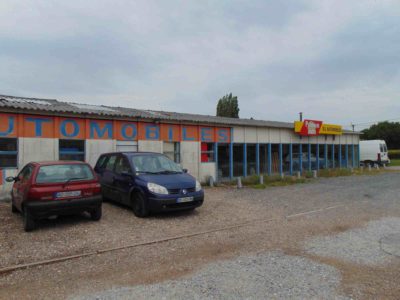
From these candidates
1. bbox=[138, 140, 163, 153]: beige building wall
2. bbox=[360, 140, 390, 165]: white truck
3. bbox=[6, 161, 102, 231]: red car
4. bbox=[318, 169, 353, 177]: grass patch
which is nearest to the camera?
bbox=[6, 161, 102, 231]: red car

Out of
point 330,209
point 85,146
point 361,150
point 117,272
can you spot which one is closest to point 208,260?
point 117,272

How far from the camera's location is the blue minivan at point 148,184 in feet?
24.6

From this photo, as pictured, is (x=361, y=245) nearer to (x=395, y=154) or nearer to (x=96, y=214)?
(x=96, y=214)

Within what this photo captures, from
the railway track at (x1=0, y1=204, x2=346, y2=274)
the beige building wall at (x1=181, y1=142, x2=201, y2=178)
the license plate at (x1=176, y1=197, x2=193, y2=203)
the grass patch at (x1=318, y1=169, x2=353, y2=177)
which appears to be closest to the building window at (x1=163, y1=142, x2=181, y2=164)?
the beige building wall at (x1=181, y1=142, x2=201, y2=178)

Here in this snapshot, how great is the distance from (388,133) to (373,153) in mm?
39490

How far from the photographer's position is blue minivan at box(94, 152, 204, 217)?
7.51 metres

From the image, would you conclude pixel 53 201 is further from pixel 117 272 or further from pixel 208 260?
pixel 208 260

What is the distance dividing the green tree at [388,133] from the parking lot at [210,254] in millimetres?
62486

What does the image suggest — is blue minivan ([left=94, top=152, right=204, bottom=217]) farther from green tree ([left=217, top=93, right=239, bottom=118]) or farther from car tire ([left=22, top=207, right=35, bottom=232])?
green tree ([left=217, top=93, right=239, bottom=118])

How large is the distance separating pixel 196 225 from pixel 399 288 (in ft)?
14.0

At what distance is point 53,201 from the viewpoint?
251 inches

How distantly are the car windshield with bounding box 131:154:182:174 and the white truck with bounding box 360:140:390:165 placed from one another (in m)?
27.9

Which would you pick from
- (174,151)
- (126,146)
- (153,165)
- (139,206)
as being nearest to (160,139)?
(174,151)

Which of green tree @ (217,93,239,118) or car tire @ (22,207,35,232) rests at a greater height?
green tree @ (217,93,239,118)
